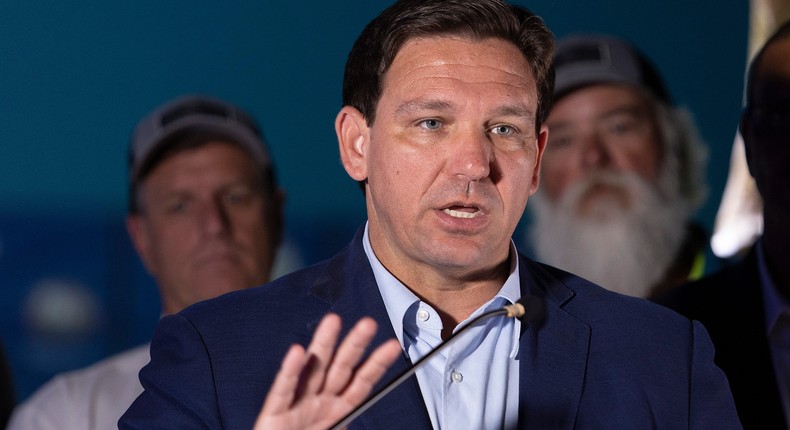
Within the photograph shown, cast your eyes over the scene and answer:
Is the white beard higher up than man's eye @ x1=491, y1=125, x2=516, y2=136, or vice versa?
man's eye @ x1=491, y1=125, x2=516, y2=136

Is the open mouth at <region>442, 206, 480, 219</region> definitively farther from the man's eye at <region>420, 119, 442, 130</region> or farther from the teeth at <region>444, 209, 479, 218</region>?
the man's eye at <region>420, 119, 442, 130</region>

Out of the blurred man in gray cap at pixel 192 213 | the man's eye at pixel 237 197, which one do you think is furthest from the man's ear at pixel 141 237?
the man's eye at pixel 237 197

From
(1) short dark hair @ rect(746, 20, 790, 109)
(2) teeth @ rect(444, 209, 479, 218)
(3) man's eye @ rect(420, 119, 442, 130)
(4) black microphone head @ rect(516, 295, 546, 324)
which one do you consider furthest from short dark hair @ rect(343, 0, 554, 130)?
(1) short dark hair @ rect(746, 20, 790, 109)

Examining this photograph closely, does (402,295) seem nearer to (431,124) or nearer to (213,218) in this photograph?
(431,124)

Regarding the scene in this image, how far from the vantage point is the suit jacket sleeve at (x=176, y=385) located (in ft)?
6.13

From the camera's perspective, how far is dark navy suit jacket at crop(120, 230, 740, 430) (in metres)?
1.90

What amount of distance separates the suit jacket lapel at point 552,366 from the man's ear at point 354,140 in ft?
1.26

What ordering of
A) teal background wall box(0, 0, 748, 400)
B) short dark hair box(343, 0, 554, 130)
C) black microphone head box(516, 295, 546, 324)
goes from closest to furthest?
1. black microphone head box(516, 295, 546, 324)
2. short dark hair box(343, 0, 554, 130)
3. teal background wall box(0, 0, 748, 400)

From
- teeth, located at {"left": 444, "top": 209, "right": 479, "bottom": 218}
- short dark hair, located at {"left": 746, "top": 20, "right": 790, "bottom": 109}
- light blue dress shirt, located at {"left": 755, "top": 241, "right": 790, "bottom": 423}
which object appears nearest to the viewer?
teeth, located at {"left": 444, "top": 209, "right": 479, "bottom": 218}

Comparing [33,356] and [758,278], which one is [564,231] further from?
[33,356]

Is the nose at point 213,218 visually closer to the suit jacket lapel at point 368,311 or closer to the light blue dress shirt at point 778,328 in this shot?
the suit jacket lapel at point 368,311

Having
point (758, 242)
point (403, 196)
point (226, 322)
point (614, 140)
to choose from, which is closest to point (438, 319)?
point (403, 196)

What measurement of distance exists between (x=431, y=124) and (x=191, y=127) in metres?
1.21

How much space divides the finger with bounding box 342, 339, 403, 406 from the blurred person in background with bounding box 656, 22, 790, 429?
1.64 m
